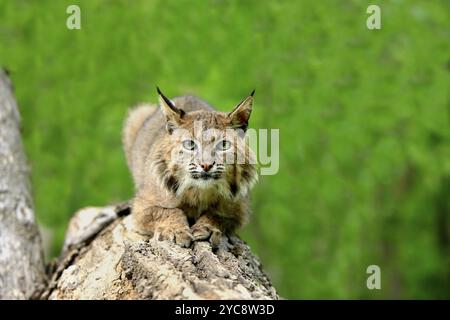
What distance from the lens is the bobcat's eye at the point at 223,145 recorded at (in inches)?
263

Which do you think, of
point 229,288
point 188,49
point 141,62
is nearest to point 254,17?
point 188,49

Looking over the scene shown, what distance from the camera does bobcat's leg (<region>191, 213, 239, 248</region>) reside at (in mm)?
6652

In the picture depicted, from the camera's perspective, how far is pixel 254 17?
14.6 meters

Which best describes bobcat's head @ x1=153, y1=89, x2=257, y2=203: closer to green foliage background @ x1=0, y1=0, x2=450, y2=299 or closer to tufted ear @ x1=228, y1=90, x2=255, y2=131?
tufted ear @ x1=228, y1=90, x2=255, y2=131

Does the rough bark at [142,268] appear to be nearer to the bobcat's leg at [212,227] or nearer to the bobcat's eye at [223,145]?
the bobcat's leg at [212,227]

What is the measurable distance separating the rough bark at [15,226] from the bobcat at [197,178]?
1.18m

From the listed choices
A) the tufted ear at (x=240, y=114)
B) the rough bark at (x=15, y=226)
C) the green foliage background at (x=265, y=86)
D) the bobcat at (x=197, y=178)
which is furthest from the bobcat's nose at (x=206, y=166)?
the green foliage background at (x=265, y=86)

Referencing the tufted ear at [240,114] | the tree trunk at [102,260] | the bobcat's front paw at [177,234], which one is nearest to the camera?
the tree trunk at [102,260]

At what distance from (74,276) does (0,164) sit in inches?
73.5

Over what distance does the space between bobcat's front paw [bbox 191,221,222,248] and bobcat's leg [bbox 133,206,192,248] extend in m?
0.06

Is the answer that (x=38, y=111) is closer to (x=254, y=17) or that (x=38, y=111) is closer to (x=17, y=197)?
(x=254, y=17)

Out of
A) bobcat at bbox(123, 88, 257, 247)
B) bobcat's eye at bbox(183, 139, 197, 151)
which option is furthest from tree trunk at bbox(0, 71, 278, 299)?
bobcat's eye at bbox(183, 139, 197, 151)

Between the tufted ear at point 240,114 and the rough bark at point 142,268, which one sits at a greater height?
the tufted ear at point 240,114

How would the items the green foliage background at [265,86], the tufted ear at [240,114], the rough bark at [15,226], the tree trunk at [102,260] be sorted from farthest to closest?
the green foliage background at [265,86], the rough bark at [15,226], the tufted ear at [240,114], the tree trunk at [102,260]
